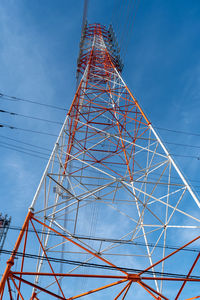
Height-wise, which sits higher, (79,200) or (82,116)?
(82,116)

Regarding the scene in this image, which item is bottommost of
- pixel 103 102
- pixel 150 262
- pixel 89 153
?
pixel 150 262

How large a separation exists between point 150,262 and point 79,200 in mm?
3744

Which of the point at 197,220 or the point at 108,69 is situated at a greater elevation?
the point at 108,69

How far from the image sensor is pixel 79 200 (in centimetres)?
772

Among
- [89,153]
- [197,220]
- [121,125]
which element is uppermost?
[121,125]

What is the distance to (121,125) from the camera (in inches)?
474

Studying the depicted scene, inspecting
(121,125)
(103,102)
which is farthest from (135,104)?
(103,102)

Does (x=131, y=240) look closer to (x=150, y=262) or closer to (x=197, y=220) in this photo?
(x=150, y=262)

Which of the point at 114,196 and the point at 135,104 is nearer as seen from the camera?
the point at 114,196

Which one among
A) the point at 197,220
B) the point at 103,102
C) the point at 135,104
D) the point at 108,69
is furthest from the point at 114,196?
the point at 108,69

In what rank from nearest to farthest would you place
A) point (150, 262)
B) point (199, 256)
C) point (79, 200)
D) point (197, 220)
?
point (199, 256), point (197, 220), point (79, 200), point (150, 262)

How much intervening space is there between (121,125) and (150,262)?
6.79m

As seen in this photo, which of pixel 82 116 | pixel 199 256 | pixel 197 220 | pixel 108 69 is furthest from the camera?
pixel 108 69

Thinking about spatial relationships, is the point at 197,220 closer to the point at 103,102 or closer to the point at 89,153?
the point at 89,153
